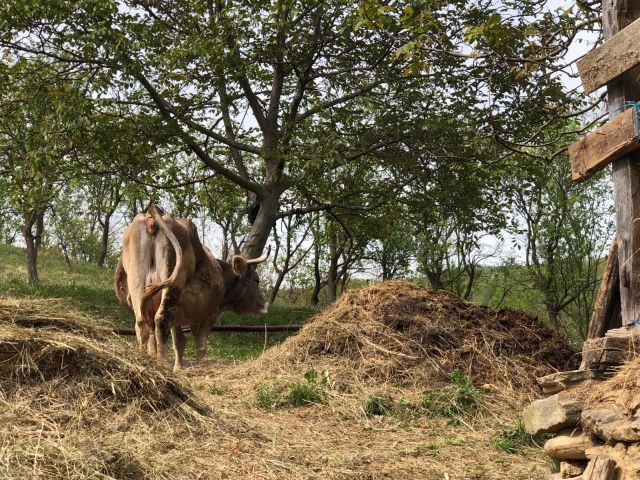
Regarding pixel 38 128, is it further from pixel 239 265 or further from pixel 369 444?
pixel 369 444

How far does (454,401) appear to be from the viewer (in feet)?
26.5

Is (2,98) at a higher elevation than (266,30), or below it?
below

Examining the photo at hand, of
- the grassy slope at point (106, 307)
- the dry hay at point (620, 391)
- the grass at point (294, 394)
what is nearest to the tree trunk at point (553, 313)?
the grassy slope at point (106, 307)

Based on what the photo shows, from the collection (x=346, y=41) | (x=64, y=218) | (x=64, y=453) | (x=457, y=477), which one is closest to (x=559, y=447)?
(x=457, y=477)

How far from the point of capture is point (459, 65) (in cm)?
1639

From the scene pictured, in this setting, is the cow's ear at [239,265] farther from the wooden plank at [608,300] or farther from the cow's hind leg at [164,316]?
the wooden plank at [608,300]

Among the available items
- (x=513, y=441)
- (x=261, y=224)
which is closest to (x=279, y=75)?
(x=261, y=224)

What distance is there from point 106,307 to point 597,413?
16805 millimetres

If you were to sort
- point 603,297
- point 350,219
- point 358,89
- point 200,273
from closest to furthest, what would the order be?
point 603,297, point 200,273, point 358,89, point 350,219

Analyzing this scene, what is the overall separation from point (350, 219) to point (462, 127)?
7.34m

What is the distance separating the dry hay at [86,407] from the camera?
4812 millimetres

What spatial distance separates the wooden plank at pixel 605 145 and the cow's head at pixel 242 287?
9883 millimetres

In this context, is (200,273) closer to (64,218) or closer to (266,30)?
(266,30)

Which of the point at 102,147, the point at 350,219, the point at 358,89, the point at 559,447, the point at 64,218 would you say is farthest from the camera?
the point at 64,218
